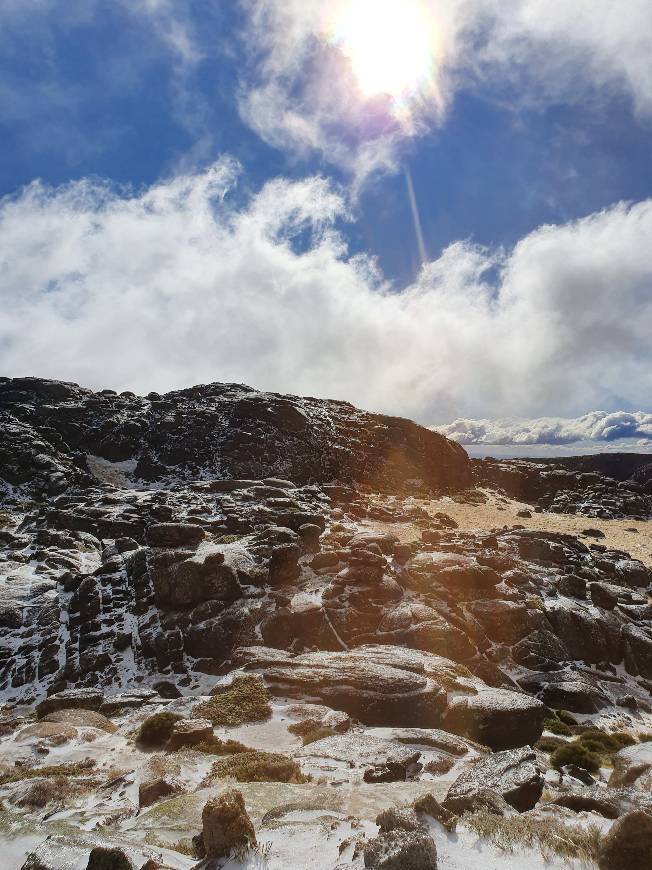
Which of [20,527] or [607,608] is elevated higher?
[20,527]

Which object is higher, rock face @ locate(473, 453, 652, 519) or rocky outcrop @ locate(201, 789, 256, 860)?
rock face @ locate(473, 453, 652, 519)


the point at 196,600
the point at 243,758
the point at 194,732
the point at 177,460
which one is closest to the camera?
the point at 243,758

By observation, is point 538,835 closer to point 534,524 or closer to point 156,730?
point 156,730

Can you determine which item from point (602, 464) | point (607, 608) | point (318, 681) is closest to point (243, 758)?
point (318, 681)

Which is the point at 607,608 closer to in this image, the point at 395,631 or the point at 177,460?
the point at 395,631

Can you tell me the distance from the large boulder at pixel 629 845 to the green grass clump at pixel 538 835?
435mm

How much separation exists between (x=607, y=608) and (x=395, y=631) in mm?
17822

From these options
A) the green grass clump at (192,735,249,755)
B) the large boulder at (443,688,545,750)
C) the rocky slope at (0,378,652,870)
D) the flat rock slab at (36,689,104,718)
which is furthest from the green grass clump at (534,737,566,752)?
the flat rock slab at (36,689,104,718)

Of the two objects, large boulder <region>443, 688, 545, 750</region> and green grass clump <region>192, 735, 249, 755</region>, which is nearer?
green grass clump <region>192, 735, 249, 755</region>

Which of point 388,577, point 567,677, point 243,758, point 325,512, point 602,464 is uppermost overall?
point 602,464

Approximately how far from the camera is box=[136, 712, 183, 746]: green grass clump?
19.0 m

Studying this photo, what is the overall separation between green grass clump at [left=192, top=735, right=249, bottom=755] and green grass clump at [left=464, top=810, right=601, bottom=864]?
383 inches

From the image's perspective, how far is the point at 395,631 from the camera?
31.3 metres

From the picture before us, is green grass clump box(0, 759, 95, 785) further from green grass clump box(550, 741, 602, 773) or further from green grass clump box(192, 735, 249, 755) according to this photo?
green grass clump box(550, 741, 602, 773)
